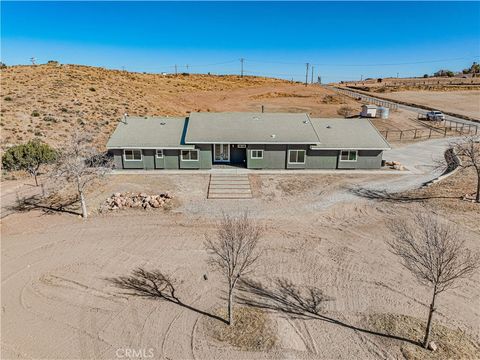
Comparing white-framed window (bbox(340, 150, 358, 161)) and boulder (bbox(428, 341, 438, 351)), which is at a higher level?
white-framed window (bbox(340, 150, 358, 161))

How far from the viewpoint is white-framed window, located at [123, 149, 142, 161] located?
27741mm

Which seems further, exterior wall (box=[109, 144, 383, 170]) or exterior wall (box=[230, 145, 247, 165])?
exterior wall (box=[230, 145, 247, 165])

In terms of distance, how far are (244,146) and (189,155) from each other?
16.1 ft

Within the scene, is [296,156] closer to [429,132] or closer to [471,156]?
[471,156]

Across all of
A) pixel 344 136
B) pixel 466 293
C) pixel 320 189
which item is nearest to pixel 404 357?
pixel 466 293

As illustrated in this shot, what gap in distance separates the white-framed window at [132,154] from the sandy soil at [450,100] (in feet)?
180

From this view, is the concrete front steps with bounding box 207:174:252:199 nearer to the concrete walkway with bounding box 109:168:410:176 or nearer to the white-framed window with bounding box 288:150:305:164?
the concrete walkway with bounding box 109:168:410:176

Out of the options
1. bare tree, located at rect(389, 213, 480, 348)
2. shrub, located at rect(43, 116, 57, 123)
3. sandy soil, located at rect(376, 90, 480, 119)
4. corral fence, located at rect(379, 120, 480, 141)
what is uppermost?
sandy soil, located at rect(376, 90, 480, 119)

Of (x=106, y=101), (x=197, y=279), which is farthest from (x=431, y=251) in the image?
(x=106, y=101)

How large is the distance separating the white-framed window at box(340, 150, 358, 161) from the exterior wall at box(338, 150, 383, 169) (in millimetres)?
267

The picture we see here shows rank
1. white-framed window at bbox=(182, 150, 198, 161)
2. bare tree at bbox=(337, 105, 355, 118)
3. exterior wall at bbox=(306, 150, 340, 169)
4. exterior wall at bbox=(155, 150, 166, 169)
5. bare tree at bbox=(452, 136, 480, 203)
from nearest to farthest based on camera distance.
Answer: bare tree at bbox=(452, 136, 480, 203), white-framed window at bbox=(182, 150, 198, 161), exterior wall at bbox=(155, 150, 166, 169), exterior wall at bbox=(306, 150, 340, 169), bare tree at bbox=(337, 105, 355, 118)

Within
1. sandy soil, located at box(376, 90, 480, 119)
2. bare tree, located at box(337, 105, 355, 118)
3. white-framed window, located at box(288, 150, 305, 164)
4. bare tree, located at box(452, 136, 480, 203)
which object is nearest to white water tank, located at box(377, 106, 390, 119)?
bare tree, located at box(337, 105, 355, 118)

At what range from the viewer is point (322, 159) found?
2850cm

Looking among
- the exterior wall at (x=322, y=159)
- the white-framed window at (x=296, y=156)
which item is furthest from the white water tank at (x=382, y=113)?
the white-framed window at (x=296, y=156)
